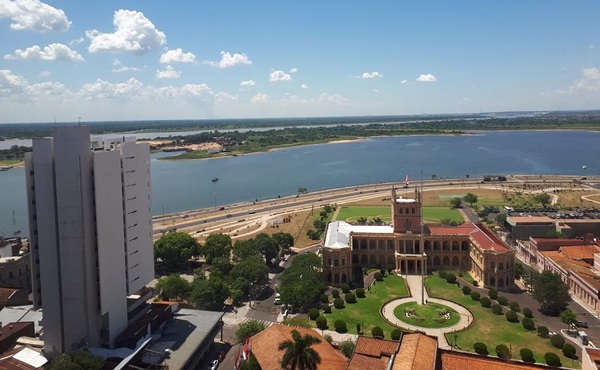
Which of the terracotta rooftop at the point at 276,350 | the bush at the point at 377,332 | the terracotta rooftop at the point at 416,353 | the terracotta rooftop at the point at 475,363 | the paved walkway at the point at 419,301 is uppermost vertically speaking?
the terracotta rooftop at the point at 416,353

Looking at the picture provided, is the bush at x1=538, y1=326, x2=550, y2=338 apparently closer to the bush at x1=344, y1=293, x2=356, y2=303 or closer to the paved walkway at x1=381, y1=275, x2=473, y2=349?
the paved walkway at x1=381, y1=275, x2=473, y2=349

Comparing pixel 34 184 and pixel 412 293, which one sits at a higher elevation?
pixel 34 184

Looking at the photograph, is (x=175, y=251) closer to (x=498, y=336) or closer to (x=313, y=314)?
(x=313, y=314)

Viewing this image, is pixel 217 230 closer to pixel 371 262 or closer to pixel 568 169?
pixel 371 262

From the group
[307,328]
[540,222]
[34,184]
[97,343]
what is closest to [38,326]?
[97,343]

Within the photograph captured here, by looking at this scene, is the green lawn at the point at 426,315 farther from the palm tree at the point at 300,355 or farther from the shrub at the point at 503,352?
the palm tree at the point at 300,355

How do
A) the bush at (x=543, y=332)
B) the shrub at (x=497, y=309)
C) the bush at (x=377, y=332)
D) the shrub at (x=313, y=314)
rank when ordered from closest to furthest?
the bush at (x=377, y=332) < the bush at (x=543, y=332) < the shrub at (x=313, y=314) < the shrub at (x=497, y=309)

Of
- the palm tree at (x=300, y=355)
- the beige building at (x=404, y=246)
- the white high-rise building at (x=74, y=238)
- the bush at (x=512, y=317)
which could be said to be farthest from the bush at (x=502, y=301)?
the white high-rise building at (x=74, y=238)
